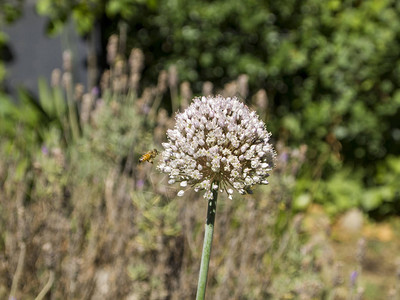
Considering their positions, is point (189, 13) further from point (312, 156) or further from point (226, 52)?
point (312, 156)

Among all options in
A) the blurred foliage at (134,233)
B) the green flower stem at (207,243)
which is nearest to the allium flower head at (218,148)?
the green flower stem at (207,243)

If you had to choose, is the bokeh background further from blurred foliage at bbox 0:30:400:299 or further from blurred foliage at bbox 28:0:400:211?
blurred foliage at bbox 0:30:400:299

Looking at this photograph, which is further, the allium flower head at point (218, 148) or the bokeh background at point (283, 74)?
the bokeh background at point (283, 74)

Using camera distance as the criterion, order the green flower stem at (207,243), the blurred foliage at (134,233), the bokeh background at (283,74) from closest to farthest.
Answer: the green flower stem at (207,243)
the blurred foliage at (134,233)
the bokeh background at (283,74)

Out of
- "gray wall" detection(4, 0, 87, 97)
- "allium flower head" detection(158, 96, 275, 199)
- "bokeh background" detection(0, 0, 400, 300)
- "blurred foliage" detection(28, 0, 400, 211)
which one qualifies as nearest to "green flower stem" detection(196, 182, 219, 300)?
"allium flower head" detection(158, 96, 275, 199)

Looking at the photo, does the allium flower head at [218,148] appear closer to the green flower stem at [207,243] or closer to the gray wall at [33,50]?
the green flower stem at [207,243]

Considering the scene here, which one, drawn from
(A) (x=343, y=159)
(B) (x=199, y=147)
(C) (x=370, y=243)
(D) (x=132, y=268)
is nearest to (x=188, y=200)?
(D) (x=132, y=268)

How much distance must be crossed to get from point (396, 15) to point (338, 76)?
861mm

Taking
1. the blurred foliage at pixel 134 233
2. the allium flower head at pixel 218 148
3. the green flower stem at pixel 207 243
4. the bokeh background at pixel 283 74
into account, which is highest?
the bokeh background at pixel 283 74

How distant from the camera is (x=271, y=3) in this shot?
19.1 ft

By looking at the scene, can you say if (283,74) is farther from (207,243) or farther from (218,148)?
(207,243)

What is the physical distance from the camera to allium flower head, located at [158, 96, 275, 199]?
1.30 metres

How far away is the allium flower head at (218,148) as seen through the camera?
130cm

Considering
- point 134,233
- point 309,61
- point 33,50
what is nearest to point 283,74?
point 309,61
